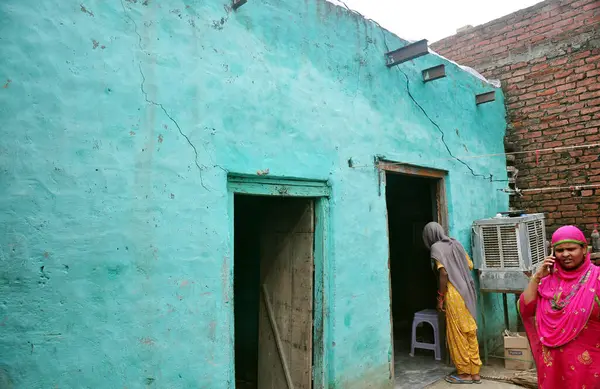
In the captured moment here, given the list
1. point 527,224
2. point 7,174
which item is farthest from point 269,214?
point 527,224

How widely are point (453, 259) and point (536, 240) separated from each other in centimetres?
123

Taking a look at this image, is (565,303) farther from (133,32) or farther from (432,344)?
(133,32)

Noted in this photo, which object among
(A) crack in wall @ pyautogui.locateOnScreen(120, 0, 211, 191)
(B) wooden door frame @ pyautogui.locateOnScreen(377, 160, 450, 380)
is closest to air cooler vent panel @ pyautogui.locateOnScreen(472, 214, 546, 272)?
(B) wooden door frame @ pyautogui.locateOnScreen(377, 160, 450, 380)

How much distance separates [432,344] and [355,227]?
2.44 m

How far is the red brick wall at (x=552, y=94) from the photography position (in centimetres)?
562

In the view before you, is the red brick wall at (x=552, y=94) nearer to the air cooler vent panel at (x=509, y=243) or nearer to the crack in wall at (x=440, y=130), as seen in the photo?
the crack in wall at (x=440, y=130)

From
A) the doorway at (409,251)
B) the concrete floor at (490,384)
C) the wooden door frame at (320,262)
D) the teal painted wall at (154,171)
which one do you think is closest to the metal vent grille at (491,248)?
the concrete floor at (490,384)

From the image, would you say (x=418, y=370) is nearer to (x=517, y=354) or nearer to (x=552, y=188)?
(x=517, y=354)

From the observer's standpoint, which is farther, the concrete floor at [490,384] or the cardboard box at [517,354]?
the cardboard box at [517,354]

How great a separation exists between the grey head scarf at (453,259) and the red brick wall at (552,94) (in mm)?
2064

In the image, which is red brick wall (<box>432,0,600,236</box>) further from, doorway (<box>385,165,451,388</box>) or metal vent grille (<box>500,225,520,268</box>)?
doorway (<box>385,165,451,388</box>)

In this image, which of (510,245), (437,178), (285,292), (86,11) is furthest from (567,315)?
(86,11)

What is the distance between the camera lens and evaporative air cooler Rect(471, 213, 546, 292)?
15.8 feet

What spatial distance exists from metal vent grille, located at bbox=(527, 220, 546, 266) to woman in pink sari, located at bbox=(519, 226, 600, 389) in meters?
2.26
